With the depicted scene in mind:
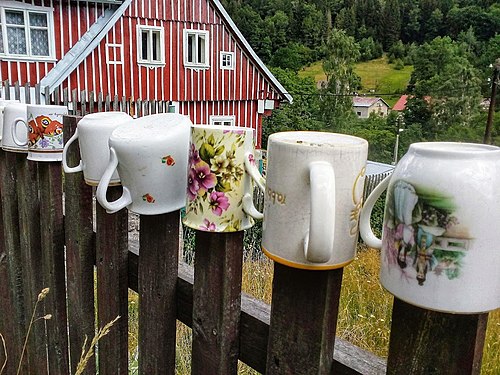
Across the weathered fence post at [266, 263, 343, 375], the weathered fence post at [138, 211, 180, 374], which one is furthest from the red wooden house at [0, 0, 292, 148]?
the weathered fence post at [266, 263, 343, 375]

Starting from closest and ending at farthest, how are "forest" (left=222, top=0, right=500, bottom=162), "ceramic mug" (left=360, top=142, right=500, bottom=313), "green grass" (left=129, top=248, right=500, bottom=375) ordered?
1. "ceramic mug" (left=360, top=142, right=500, bottom=313)
2. "green grass" (left=129, top=248, right=500, bottom=375)
3. "forest" (left=222, top=0, right=500, bottom=162)

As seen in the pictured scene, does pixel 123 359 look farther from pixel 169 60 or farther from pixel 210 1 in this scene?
pixel 210 1

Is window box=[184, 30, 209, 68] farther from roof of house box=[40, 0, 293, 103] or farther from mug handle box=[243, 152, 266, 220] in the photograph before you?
mug handle box=[243, 152, 266, 220]

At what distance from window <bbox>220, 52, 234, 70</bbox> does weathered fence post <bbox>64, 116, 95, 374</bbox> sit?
928 cm

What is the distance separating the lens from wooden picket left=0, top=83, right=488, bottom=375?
531 mm

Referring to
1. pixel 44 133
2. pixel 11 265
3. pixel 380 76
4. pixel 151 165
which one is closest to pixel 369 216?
pixel 151 165

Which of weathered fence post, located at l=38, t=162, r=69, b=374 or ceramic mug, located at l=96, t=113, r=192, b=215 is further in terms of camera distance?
weathered fence post, located at l=38, t=162, r=69, b=374

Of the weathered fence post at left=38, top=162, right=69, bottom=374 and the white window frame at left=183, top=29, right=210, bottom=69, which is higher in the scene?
the white window frame at left=183, top=29, right=210, bottom=69

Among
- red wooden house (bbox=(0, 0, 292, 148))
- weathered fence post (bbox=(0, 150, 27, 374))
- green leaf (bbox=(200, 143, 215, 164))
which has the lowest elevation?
weathered fence post (bbox=(0, 150, 27, 374))

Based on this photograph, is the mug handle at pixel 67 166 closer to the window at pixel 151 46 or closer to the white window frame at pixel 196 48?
the window at pixel 151 46

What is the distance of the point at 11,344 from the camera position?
1.46 meters

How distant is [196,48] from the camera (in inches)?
382

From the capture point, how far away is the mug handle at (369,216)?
21.3 inches

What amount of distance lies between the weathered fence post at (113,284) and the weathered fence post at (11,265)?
488mm
